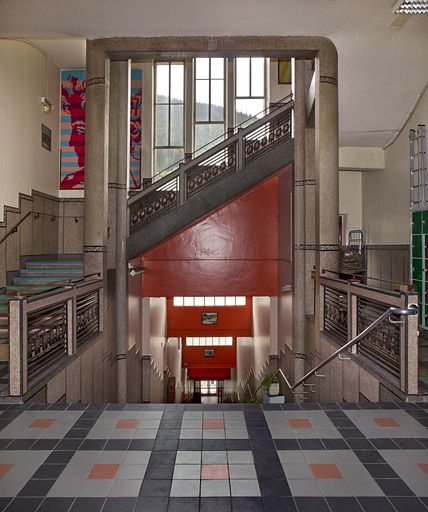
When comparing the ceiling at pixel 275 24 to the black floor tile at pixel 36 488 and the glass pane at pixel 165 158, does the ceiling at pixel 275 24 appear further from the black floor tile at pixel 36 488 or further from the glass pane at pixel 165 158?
the glass pane at pixel 165 158

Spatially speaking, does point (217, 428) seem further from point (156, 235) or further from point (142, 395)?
point (142, 395)

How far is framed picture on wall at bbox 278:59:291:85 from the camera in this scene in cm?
1385

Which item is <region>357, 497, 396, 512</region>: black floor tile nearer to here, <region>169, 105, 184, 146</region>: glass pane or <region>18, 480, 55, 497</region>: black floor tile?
<region>18, 480, 55, 497</region>: black floor tile

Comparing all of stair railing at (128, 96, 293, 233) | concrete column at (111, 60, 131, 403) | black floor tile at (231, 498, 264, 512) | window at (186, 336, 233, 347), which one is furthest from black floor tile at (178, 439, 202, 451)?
window at (186, 336, 233, 347)

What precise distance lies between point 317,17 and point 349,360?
4.89m

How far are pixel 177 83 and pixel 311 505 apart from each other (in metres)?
13.7

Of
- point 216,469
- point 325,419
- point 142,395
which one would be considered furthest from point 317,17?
point 142,395

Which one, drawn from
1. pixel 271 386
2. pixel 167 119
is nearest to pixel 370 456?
pixel 271 386

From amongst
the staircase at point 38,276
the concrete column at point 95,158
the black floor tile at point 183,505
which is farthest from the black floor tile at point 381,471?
the concrete column at point 95,158

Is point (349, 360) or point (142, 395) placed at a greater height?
point (349, 360)

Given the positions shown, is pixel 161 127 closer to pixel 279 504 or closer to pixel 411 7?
pixel 411 7

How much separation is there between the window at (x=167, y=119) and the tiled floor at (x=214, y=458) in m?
10.7

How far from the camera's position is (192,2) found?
22.8 ft

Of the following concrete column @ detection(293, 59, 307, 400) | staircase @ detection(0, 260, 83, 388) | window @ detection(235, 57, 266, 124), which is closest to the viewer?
staircase @ detection(0, 260, 83, 388)
